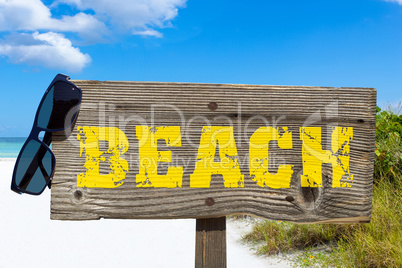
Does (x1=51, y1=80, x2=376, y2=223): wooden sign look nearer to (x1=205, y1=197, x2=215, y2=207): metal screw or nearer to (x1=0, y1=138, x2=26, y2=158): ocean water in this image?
(x1=205, y1=197, x2=215, y2=207): metal screw

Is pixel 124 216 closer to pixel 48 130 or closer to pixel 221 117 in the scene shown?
pixel 48 130

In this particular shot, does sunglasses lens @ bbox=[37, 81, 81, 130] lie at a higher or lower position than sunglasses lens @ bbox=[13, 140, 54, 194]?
higher

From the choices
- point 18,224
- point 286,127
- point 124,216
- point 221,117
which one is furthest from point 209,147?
point 18,224

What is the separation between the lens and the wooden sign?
1801mm

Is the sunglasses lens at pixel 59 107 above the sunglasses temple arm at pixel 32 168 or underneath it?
above

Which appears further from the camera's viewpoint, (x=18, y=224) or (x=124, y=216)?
(x=18, y=224)

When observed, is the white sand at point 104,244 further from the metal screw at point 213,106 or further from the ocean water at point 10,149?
the ocean water at point 10,149

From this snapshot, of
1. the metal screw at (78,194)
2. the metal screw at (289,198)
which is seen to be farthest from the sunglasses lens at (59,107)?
the metal screw at (289,198)

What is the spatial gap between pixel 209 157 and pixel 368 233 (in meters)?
2.87

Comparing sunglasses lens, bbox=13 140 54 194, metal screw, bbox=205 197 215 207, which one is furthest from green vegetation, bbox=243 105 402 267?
sunglasses lens, bbox=13 140 54 194

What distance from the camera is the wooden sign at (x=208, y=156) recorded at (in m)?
1.80

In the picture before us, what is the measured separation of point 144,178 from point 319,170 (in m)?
1.05

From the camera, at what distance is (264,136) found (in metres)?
1.86

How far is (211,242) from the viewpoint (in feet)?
6.27
